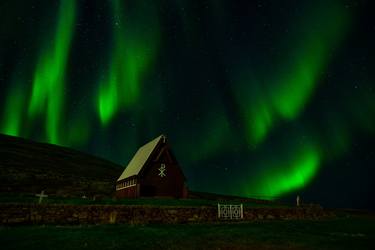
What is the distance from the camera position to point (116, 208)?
28016mm

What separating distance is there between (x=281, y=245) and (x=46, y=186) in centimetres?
5817

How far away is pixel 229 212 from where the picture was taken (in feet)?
107

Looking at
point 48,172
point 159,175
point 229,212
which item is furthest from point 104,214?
point 48,172

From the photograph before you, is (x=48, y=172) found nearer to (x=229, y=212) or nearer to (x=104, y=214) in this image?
(x=104, y=214)

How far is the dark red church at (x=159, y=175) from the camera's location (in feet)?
151

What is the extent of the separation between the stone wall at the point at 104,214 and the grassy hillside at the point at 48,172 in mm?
35818

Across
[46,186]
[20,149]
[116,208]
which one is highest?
[20,149]

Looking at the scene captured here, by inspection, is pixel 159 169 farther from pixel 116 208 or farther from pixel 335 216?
pixel 335 216

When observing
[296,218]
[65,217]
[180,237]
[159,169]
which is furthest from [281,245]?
[159,169]

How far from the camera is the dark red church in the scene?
45969mm

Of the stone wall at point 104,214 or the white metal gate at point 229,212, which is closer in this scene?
the stone wall at point 104,214

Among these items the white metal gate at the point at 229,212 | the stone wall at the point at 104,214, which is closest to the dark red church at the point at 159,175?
the stone wall at the point at 104,214

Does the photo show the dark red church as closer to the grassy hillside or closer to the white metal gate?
the white metal gate

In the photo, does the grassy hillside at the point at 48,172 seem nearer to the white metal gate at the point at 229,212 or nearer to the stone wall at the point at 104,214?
the stone wall at the point at 104,214
